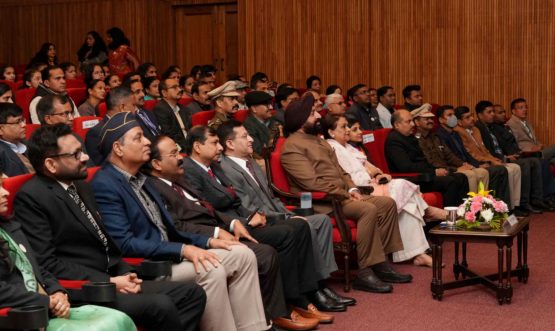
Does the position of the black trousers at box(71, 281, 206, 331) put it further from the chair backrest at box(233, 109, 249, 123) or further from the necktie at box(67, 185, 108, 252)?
the chair backrest at box(233, 109, 249, 123)

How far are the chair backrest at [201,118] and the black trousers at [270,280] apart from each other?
118 inches

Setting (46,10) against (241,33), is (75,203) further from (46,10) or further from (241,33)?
(46,10)

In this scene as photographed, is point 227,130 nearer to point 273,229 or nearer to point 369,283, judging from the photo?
point 273,229

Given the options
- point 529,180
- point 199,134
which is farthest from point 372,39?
point 199,134

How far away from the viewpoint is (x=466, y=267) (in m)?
5.75

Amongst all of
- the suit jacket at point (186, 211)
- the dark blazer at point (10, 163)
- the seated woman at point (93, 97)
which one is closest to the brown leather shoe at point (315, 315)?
the suit jacket at point (186, 211)

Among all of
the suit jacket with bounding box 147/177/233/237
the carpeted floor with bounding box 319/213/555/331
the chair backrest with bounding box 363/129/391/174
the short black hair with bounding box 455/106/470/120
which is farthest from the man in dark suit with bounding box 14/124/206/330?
the short black hair with bounding box 455/106/470/120

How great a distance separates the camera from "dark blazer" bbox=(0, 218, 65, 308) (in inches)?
121

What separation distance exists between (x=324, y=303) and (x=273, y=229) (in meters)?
0.59

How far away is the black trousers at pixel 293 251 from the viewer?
15.6 feet

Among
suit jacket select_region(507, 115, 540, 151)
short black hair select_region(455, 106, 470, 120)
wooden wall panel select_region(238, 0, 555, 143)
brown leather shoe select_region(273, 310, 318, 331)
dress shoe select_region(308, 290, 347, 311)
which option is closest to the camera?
brown leather shoe select_region(273, 310, 318, 331)

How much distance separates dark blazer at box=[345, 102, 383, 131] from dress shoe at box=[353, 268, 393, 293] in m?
3.70

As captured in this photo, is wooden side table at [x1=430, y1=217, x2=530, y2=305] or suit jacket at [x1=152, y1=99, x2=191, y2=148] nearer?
wooden side table at [x1=430, y1=217, x2=530, y2=305]

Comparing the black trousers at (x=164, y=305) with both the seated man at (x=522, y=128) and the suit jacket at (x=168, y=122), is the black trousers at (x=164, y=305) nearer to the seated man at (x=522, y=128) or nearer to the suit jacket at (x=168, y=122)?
the suit jacket at (x=168, y=122)
